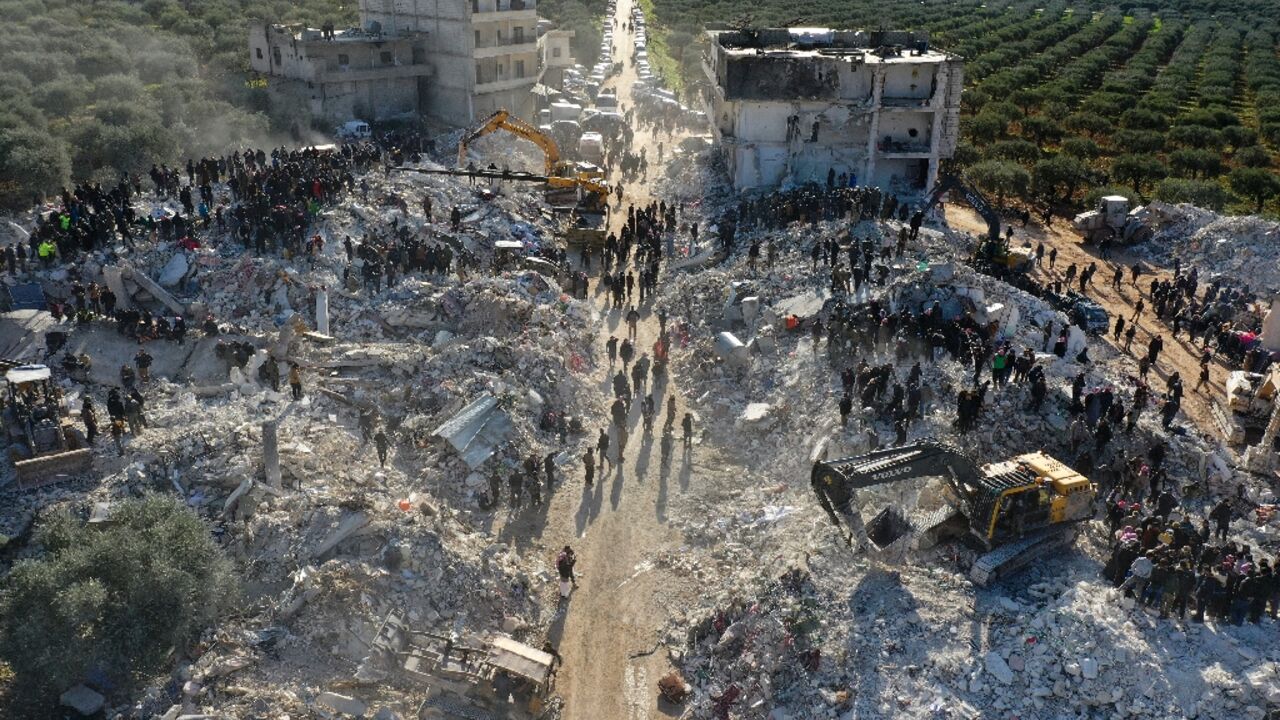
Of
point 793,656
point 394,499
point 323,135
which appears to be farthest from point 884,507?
point 323,135

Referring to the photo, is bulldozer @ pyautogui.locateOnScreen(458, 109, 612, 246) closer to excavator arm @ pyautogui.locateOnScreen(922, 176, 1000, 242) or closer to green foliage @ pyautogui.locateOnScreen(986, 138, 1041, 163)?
excavator arm @ pyautogui.locateOnScreen(922, 176, 1000, 242)

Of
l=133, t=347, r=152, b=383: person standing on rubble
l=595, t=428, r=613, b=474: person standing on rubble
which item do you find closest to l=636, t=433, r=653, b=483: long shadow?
l=595, t=428, r=613, b=474: person standing on rubble

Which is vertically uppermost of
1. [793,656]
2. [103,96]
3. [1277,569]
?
[103,96]

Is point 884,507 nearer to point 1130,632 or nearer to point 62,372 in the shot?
point 1130,632

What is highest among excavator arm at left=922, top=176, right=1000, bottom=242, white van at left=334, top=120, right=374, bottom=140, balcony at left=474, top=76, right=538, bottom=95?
balcony at left=474, top=76, right=538, bottom=95

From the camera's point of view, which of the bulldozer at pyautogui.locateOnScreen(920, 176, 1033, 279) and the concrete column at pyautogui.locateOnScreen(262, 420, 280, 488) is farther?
the bulldozer at pyautogui.locateOnScreen(920, 176, 1033, 279)

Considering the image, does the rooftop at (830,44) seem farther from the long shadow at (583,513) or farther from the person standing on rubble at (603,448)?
the long shadow at (583,513)
